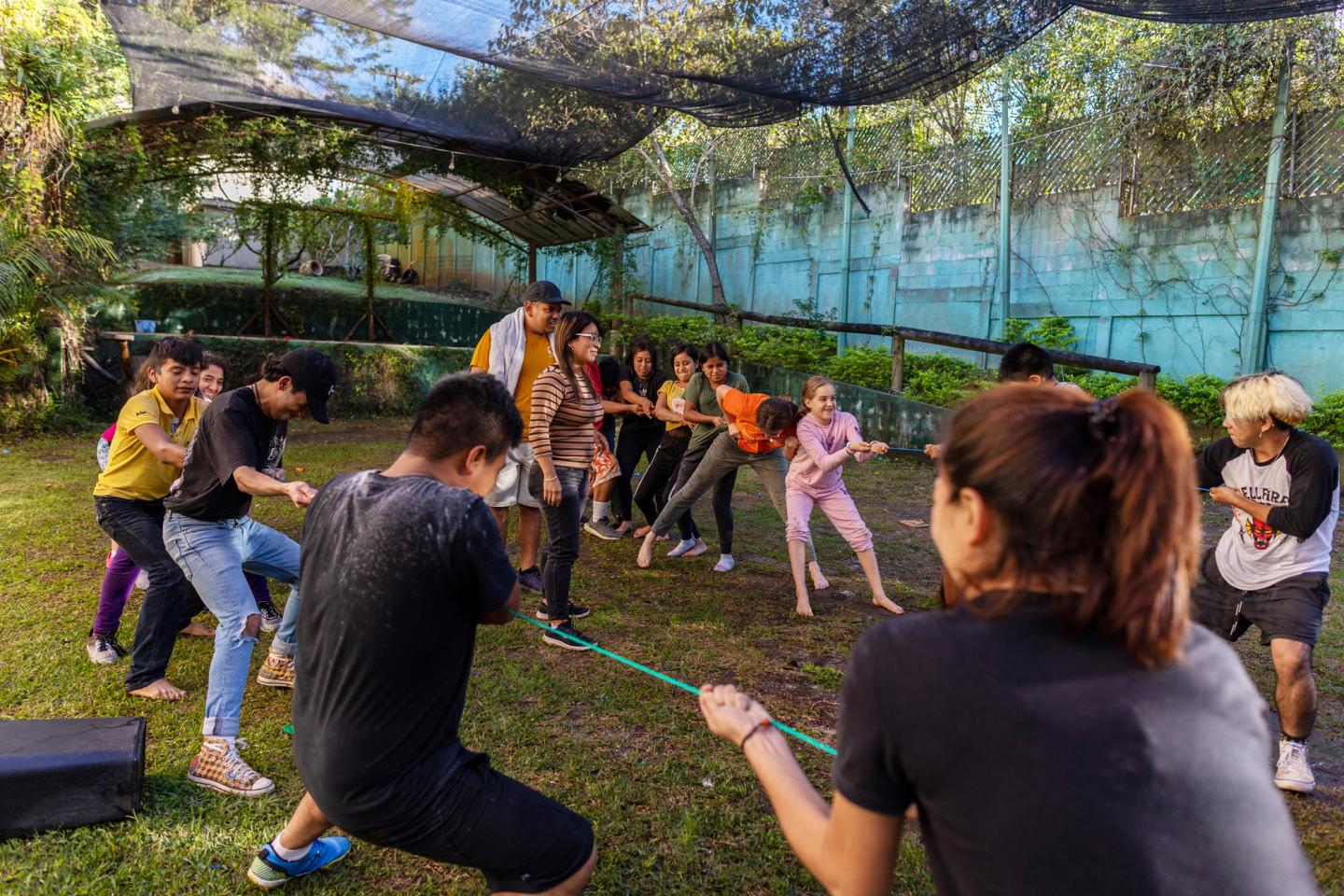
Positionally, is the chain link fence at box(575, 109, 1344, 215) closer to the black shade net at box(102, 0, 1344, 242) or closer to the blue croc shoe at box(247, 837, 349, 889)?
the black shade net at box(102, 0, 1344, 242)

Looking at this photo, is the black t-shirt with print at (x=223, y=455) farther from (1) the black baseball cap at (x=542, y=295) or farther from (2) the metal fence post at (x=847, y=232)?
(2) the metal fence post at (x=847, y=232)

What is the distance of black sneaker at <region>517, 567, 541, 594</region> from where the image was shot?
18.7ft

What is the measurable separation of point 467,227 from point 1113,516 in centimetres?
1697

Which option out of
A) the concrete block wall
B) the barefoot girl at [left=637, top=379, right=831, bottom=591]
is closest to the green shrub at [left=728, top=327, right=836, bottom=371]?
the concrete block wall

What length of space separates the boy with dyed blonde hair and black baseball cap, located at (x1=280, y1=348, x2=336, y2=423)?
365cm

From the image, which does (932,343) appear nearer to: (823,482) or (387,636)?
(823,482)

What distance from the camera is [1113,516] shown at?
3.88 ft

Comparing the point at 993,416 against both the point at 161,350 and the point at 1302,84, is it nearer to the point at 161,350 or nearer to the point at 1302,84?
the point at 161,350

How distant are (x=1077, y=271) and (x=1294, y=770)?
998cm

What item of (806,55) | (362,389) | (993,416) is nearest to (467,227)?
(362,389)

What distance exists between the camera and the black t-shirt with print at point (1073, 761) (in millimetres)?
1143

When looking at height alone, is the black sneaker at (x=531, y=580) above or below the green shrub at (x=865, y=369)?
below

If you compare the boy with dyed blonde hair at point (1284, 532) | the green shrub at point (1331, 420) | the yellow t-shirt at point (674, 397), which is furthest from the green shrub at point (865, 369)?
the boy with dyed blonde hair at point (1284, 532)

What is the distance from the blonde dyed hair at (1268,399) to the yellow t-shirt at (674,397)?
4048 mm
